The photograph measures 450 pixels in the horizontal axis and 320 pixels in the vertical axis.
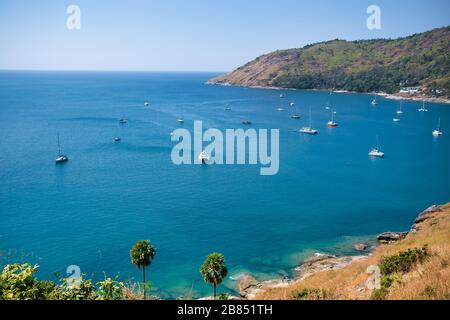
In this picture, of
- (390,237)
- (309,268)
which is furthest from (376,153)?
(309,268)

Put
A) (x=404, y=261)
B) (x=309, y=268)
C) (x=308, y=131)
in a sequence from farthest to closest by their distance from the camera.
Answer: (x=308, y=131) < (x=309, y=268) < (x=404, y=261)

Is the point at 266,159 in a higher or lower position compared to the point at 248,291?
higher

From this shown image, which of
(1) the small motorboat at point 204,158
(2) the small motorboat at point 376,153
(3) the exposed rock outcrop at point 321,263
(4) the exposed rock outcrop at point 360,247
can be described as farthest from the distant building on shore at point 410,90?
(3) the exposed rock outcrop at point 321,263

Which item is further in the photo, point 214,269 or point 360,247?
point 360,247

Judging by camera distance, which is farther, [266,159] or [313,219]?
[266,159]

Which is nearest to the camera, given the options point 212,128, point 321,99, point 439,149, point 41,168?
point 41,168

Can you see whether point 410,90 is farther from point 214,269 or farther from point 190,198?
point 214,269
